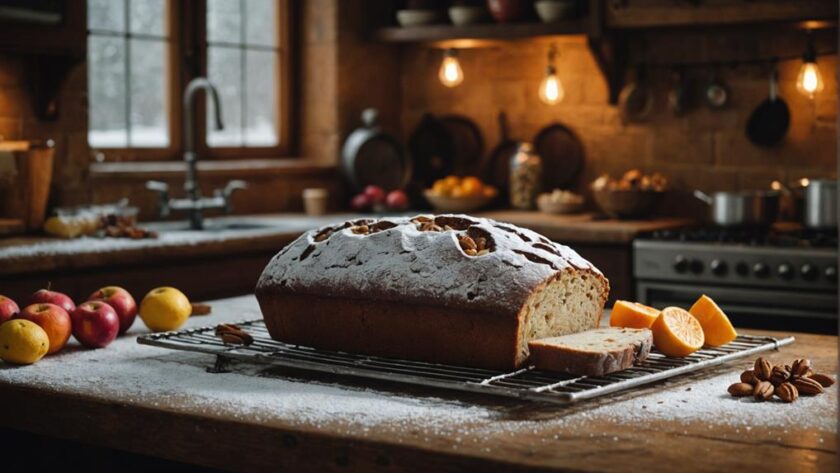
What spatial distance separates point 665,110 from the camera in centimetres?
552

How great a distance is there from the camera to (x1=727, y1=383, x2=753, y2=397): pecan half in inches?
76.3

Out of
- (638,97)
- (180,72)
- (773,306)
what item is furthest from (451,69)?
(773,306)

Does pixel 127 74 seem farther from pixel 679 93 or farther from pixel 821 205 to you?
pixel 821 205

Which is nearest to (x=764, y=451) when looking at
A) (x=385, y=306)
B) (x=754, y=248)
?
(x=385, y=306)

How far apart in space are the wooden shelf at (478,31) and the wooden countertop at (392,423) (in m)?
3.28

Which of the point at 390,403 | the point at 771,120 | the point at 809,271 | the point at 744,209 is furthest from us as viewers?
the point at 771,120

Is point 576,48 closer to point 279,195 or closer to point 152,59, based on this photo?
point 279,195

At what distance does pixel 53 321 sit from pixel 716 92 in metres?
3.68

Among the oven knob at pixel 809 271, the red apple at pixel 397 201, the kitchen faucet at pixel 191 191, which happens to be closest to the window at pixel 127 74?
the kitchen faucet at pixel 191 191

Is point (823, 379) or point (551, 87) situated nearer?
point (823, 379)

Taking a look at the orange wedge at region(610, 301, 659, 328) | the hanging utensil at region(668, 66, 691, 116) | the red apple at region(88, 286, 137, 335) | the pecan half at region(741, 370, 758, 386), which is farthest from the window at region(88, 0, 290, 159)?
the pecan half at region(741, 370, 758, 386)

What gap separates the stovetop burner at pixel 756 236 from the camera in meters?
4.38

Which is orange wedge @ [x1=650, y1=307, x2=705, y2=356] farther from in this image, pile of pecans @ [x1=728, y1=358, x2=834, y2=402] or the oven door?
the oven door

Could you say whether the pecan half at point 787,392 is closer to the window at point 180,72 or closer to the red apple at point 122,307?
the red apple at point 122,307
